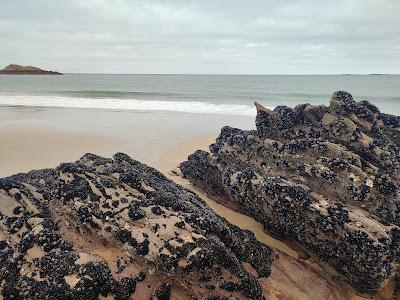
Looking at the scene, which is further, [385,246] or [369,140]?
[369,140]

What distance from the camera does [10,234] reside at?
143 inches

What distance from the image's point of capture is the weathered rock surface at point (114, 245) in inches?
126

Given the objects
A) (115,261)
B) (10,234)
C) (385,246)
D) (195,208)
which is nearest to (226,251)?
(195,208)

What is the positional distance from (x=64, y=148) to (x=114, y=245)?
8962mm

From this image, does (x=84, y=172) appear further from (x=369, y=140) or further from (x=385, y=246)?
(x=369, y=140)

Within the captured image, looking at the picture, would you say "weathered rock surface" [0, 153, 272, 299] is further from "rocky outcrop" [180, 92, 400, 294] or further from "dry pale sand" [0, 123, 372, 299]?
"dry pale sand" [0, 123, 372, 299]

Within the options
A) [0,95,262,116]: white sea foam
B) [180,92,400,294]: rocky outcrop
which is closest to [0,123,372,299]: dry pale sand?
[180,92,400,294]: rocky outcrop

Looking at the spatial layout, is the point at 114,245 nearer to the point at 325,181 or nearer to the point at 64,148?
the point at 325,181

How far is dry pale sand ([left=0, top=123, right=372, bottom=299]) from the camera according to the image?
9.76 meters

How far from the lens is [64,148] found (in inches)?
468

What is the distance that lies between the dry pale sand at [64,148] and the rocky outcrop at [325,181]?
1105 mm

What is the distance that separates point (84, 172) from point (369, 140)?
3.82 m

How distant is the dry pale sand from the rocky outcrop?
1105mm

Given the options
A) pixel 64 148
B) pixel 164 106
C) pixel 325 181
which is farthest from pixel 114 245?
pixel 164 106
